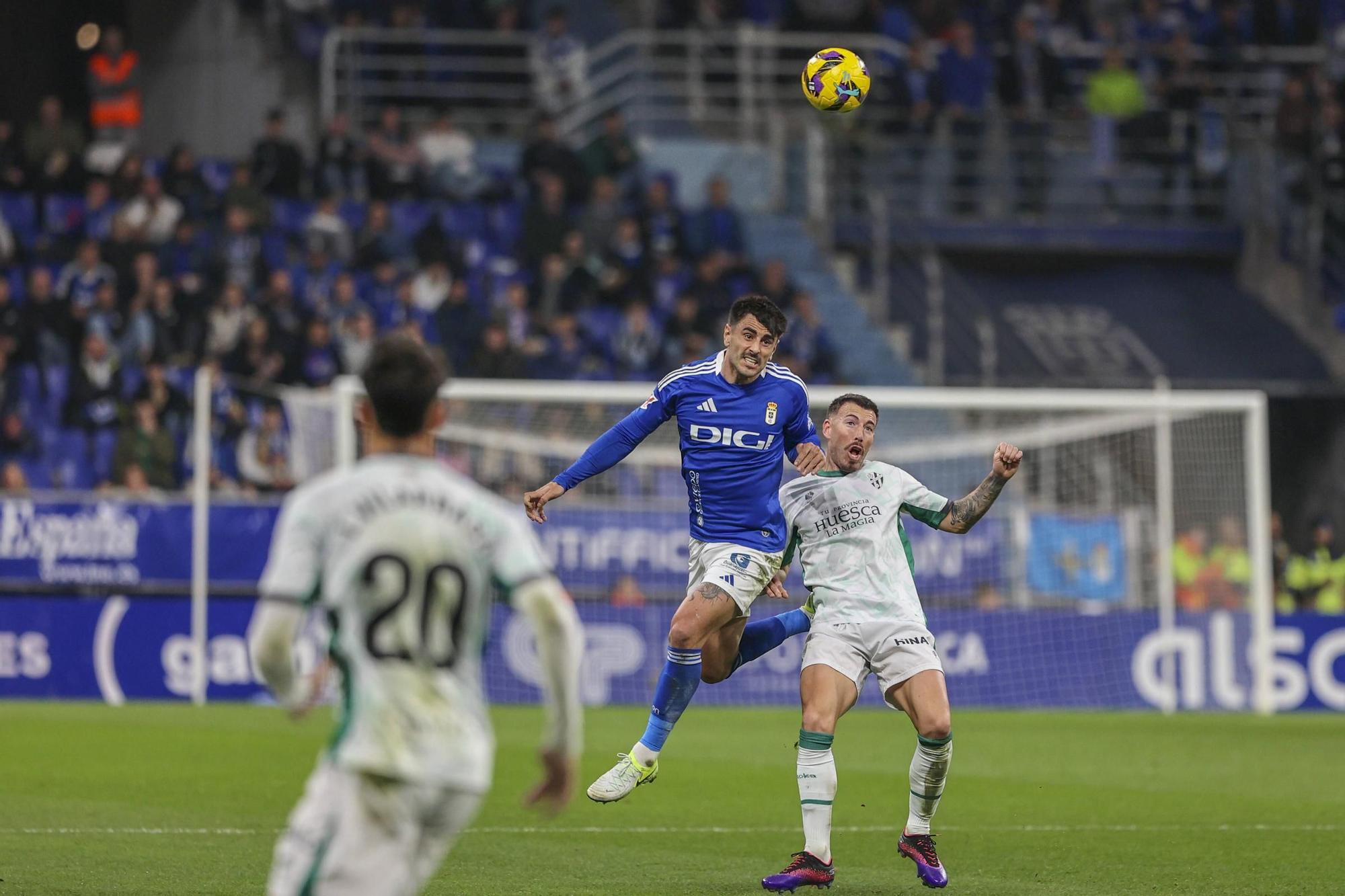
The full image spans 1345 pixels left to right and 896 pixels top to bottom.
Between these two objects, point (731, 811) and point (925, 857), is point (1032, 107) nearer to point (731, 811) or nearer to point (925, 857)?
point (731, 811)

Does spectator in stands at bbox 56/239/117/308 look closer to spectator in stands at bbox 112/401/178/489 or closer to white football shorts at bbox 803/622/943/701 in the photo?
spectator in stands at bbox 112/401/178/489

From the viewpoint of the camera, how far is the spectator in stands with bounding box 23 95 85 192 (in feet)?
76.5

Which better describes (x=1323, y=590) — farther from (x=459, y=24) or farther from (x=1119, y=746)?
(x=459, y=24)

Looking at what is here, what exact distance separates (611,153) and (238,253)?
5.16 m

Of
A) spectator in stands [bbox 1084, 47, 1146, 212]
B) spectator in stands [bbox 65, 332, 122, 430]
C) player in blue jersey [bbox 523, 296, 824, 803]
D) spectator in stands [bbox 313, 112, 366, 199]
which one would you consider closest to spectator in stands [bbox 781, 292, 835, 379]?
spectator in stands [bbox 313, 112, 366, 199]

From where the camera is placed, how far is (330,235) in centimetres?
2320

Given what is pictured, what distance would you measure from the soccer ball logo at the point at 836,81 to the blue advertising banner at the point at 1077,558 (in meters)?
7.69

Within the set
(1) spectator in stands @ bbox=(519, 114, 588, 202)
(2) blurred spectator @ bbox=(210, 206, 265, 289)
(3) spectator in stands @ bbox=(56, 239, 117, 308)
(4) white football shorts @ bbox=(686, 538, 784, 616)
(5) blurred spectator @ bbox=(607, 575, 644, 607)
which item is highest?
(1) spectator in stands @ bbox=(519, 114, 588, 202)

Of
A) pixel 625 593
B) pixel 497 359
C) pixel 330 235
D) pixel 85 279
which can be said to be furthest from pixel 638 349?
pixel 85 279

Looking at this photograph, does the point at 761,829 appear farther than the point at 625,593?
No

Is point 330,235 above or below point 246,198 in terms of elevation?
below

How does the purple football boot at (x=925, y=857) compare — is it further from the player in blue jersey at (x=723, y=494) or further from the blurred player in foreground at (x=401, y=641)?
the blurred player in foreground at (x=401, y=641)

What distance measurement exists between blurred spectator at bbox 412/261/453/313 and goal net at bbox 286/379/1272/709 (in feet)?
10.5

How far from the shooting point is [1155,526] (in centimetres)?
2002
